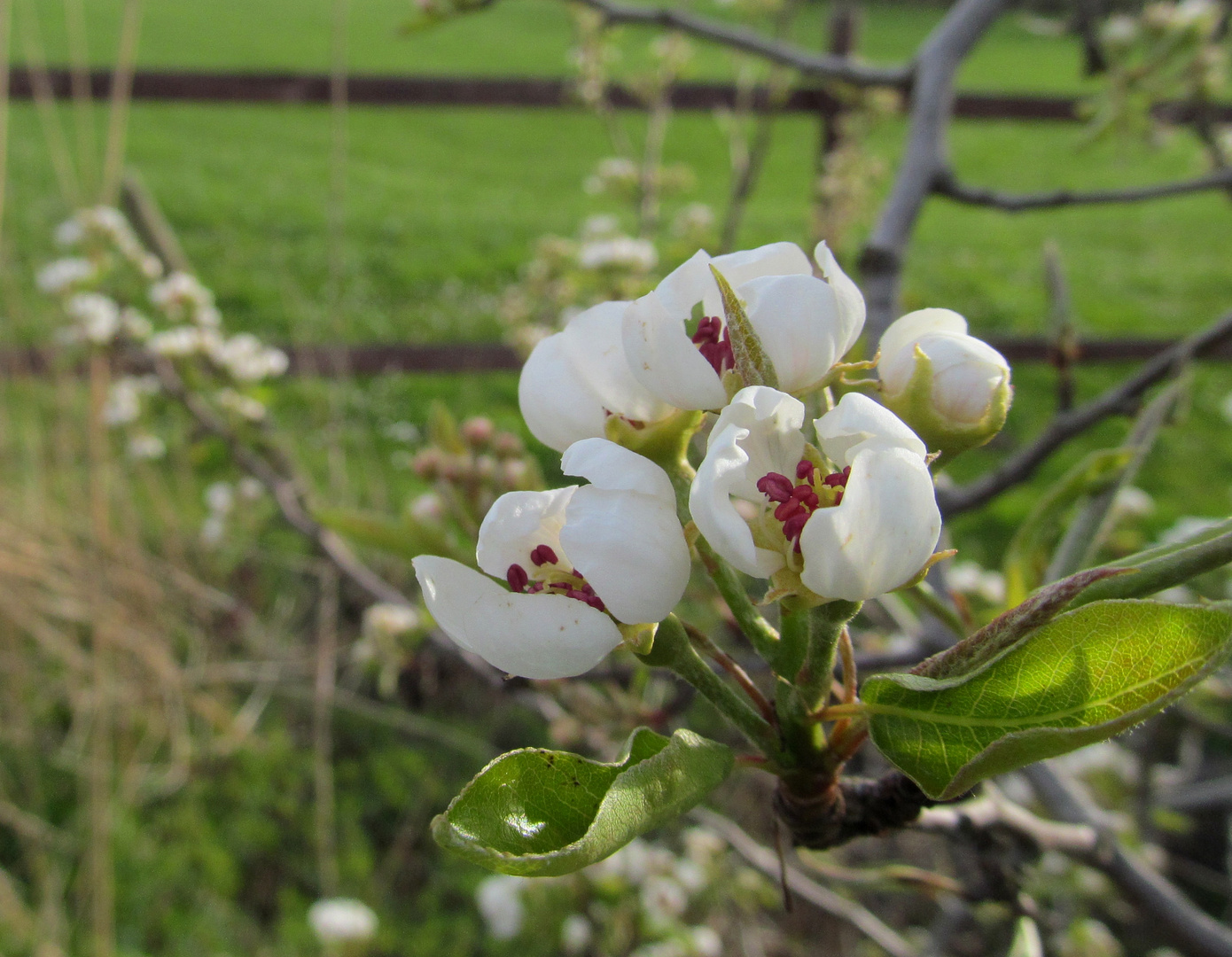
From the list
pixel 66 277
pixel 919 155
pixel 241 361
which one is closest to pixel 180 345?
pixel 241 361

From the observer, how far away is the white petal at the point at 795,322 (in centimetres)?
35

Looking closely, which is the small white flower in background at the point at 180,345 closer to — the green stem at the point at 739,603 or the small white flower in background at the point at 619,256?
the small white flower in background at the point at 619,256

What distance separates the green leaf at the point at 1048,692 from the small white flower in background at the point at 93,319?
1606 mm

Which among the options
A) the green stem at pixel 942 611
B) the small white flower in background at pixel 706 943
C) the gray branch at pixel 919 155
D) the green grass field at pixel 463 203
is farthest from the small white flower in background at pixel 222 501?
the green stem at pixel 942 611

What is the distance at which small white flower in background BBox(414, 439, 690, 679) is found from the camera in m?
0.33

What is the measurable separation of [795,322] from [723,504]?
0.08m

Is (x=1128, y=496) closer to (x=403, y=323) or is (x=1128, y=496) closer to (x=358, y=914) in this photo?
(x=358, y=914)

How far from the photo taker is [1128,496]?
1.58 metres

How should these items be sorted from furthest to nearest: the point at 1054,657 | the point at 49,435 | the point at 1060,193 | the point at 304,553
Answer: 1. the point at 304,553
2. the point at 49,435
3. the point at 1060,193
4. the point at 1054,657

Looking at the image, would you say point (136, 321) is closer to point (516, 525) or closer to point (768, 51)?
point (768, 51)

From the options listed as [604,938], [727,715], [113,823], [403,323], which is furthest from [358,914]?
[403,323]

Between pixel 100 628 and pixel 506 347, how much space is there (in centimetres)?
143

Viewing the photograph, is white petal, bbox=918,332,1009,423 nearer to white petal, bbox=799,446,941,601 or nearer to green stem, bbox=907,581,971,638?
white petal, bbox=799,446,941,601

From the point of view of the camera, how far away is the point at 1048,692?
0.96ft
